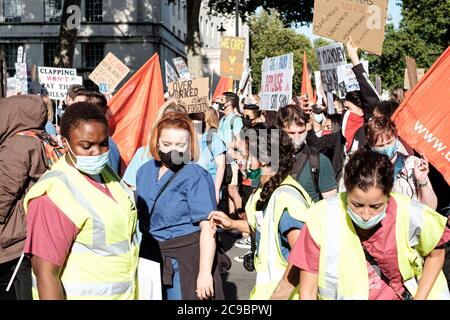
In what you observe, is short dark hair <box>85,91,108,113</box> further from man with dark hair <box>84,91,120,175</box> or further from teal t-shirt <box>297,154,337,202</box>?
teal t-shirt <box>297,154,337,202</box>

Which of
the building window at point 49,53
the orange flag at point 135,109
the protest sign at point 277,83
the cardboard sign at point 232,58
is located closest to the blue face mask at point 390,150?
the orange flag at point 135,109

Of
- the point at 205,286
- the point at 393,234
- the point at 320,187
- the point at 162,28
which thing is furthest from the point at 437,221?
the point at 162,28

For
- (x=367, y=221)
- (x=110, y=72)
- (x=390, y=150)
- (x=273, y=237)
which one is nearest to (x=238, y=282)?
(x=390, y=150)

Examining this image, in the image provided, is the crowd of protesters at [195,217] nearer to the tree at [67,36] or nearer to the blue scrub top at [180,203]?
the blue scrub top at [180,203]

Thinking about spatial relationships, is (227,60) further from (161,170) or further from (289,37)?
(289,37)

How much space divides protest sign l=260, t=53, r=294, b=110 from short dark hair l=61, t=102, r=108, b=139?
18.3 feet

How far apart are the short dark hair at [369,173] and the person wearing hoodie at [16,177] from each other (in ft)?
6.95

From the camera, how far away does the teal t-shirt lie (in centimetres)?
529

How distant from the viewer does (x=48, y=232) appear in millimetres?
3203

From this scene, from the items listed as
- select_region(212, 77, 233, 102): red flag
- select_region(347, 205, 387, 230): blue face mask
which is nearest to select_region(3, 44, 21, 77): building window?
select_region(212, 77, 233, 102): red flag

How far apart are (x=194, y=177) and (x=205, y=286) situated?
2.02 feet

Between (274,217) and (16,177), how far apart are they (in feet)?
5.40

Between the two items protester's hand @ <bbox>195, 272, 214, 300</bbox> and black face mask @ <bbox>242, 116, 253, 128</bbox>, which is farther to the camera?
black face mask @ <bbox>242, 116, 253, 128</bbox>

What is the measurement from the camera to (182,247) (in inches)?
170
